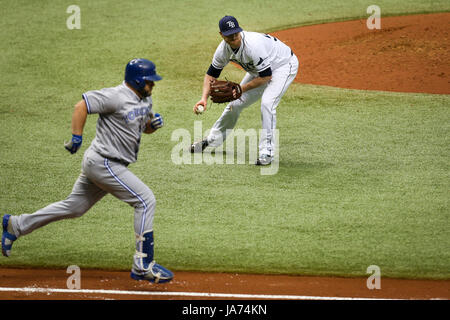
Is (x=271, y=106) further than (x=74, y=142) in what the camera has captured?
Yes

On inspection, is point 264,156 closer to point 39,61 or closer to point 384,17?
point 39,61

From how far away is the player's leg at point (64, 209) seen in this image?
228 inches

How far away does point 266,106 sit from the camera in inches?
340

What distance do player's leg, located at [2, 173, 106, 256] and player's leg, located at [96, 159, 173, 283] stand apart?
286mm

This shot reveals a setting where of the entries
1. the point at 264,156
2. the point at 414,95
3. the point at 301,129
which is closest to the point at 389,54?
the point at 414,95

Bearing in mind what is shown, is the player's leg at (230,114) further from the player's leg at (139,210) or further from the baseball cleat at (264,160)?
the player's leg at (139,210)

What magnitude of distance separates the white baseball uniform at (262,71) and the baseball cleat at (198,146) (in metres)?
0.09

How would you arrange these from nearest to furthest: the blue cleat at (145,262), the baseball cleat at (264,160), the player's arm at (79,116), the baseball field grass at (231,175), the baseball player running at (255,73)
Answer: the player's arm at (79,116) < the blue cleat at (145,262) < the baseball field grass at (231,175) < the baseball player running at (255,73) < the baseball cleat at (264,160)

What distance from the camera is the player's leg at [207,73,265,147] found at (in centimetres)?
902

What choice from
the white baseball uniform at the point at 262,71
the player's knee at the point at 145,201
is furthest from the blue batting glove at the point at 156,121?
the white baseball uniform at the point at 262,71

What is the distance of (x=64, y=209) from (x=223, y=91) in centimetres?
320

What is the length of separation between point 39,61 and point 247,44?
22.0 ft

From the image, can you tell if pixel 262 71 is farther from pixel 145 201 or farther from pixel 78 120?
pixel 78 120

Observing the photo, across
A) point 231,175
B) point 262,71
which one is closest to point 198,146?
point 231,175
